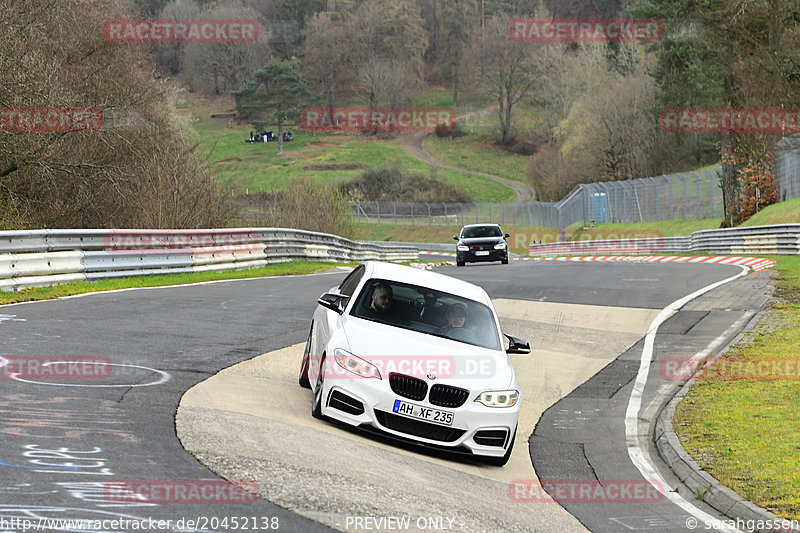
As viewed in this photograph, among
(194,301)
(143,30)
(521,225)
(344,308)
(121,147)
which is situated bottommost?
(521,225)

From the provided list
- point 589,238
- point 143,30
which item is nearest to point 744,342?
point 143,30

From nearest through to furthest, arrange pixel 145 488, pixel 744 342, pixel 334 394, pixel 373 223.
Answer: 1. pixel 145 488
2. pixel 334 394
3. pixel 744 342
4. pixel 373 223

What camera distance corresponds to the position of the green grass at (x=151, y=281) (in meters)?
16.4

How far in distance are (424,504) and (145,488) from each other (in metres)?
1.96

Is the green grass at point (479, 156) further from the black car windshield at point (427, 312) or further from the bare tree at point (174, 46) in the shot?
the black car windshield at point (427, 312)

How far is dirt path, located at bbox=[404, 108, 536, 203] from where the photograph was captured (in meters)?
113

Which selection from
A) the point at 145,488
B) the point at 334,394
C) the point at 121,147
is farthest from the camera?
the point at 121,147

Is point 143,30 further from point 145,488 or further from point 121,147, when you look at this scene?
point 145,488

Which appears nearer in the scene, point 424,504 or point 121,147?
point 424,504

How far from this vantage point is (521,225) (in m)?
84.2

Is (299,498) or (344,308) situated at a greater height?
(344,308)
